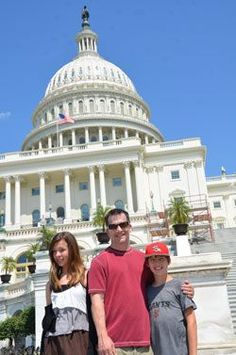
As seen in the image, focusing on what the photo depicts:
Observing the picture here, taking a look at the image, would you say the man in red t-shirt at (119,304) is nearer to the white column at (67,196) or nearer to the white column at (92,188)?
the white column at (67,196)

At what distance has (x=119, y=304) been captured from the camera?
441 cm

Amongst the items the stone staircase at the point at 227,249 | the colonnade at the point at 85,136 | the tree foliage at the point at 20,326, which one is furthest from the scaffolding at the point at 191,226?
the colonnade at the point at 85,136

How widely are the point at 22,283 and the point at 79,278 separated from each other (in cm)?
2353

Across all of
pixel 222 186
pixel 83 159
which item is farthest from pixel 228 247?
pixel 222 186

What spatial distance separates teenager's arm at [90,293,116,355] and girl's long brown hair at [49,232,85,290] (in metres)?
0.37

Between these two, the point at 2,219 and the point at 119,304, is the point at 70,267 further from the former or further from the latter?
the point at 2,219

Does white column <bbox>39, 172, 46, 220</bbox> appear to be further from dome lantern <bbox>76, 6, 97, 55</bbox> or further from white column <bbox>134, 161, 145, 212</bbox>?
dome lantern <bbox>76, 6, 97, 55</bbox>

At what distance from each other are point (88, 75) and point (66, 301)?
96.9 m

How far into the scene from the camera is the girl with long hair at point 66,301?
442cm

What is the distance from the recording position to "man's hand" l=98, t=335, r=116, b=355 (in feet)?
13.7

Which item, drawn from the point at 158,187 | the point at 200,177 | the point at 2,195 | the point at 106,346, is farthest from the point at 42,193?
the point at 106,346

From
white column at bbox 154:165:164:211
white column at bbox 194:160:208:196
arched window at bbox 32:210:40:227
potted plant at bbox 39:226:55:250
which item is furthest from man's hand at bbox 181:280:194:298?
arched window at bbox 32:210:40:227

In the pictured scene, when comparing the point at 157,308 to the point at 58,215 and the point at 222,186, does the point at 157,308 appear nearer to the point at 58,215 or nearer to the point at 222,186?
the point at 58,215

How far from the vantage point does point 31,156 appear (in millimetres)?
63188
